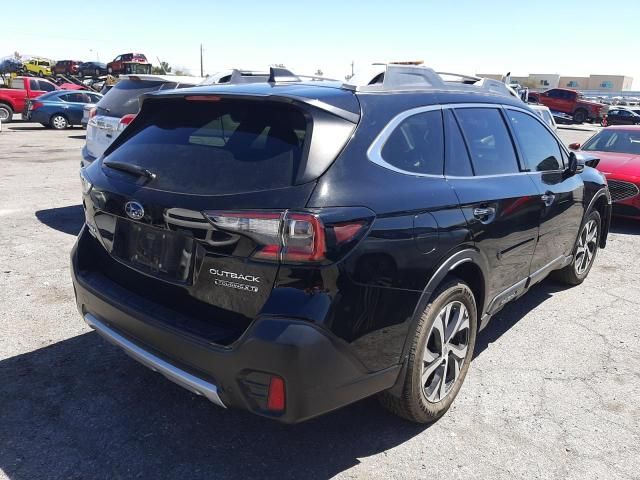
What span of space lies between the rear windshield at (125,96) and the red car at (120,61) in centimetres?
3605

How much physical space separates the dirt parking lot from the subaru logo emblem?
1.16 m

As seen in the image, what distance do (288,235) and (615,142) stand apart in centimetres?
863

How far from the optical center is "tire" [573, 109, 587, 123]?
115ft

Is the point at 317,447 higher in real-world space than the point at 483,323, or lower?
lower

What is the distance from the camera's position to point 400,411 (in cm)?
286

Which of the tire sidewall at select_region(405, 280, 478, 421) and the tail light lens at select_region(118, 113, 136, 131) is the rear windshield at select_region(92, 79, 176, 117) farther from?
the tire sidewall at select_region(405, 280, 478, 421)

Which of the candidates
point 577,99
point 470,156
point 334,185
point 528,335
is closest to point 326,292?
point 334,185

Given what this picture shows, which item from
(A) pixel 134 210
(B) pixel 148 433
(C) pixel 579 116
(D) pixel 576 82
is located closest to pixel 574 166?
(A) pixel 134 210

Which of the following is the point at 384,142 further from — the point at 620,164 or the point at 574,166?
the point at 620,164

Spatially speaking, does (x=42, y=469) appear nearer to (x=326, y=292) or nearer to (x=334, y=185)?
(x=326, y=292)

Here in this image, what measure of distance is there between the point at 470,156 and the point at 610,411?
1.72 m

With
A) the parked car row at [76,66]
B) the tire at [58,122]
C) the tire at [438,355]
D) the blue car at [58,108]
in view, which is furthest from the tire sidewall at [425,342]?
the parked car row at [76,66]

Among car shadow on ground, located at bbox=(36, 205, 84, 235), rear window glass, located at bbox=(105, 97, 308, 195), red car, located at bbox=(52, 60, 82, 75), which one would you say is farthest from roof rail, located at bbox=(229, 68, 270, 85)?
red car, located at bbox=(52, 60, 82, 75)

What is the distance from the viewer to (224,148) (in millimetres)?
2516
